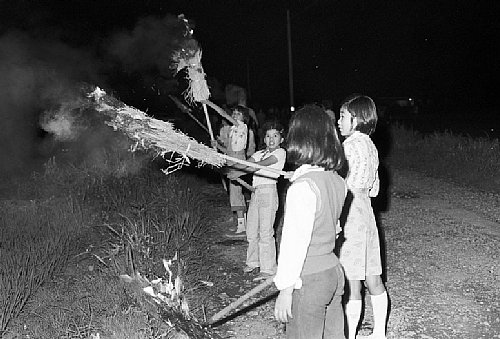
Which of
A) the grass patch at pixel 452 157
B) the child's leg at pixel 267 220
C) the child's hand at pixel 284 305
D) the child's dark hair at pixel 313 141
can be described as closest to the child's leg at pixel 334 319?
the child's hand at pixel 284 305

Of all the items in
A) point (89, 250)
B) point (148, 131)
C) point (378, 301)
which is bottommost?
point (89, 250)

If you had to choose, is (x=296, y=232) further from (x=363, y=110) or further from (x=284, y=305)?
(x=363, y=110)

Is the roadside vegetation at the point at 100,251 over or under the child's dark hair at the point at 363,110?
under

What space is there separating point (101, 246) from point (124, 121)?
2.37 meters

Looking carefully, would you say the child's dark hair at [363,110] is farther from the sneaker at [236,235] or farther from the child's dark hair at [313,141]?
the sneaker at [236,235]

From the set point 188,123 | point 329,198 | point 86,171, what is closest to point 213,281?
point 329,198

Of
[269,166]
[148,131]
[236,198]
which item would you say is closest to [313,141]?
[148,131]

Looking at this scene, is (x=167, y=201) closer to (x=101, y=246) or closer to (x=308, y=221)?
(x=101, y=246)

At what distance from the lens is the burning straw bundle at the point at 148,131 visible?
4.35 metres

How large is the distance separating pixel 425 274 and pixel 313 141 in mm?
3655

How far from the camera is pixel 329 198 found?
10.4ft

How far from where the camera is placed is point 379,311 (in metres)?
4.35

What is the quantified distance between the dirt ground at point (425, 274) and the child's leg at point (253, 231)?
7.9 inches

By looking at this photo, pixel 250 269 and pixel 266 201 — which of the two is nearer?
pixel 266 201
